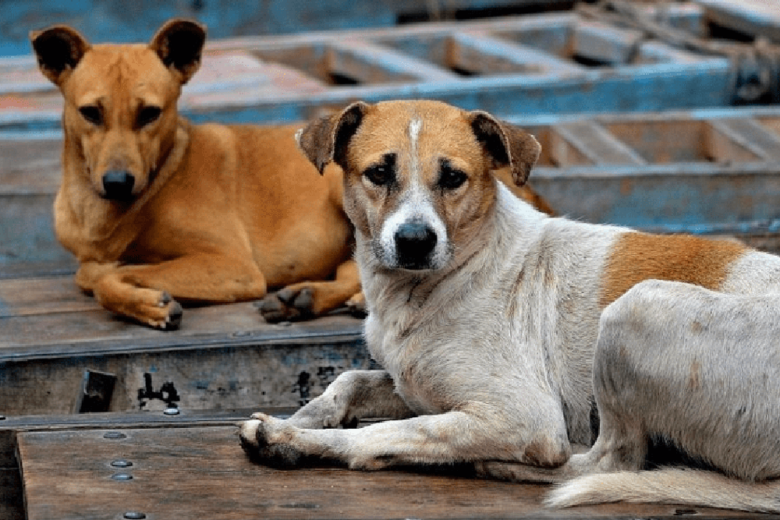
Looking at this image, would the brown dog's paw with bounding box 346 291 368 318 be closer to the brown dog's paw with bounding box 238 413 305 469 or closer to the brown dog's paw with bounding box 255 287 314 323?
the brown dog's paw with bounding box 255 287 314 323

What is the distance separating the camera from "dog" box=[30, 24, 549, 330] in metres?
6.71

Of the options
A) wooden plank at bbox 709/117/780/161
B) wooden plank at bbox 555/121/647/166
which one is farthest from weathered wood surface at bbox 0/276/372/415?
wooden plank at bbox 709/117/780/161

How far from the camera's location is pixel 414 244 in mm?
4789

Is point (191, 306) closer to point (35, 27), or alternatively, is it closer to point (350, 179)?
point (350, 179)

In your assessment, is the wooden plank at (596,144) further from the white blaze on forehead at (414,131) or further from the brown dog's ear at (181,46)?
the white blaze on forehead at (414,131)

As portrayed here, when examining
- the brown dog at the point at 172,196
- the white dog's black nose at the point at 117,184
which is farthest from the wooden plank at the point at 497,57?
the white dog's black nose at the point at 117,184

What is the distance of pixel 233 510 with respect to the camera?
4.36 metres

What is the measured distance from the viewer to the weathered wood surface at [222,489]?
4.34 meters

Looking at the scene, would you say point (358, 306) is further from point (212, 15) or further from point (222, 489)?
point (212, 15)

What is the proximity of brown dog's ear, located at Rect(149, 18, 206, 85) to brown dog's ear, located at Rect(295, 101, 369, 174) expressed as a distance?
212 centimetres

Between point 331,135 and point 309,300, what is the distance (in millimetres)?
1562

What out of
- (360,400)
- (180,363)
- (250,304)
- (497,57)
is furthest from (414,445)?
(497,57)

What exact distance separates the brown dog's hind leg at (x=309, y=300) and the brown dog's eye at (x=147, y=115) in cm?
94

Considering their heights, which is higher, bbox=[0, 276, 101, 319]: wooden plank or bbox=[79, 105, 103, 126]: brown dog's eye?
bbox=[79, 105, 103, 126]: brown dog's eye
